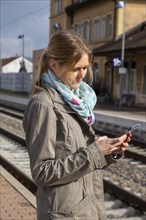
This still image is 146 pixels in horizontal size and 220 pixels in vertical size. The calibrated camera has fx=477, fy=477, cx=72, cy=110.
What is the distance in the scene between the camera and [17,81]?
5647 cm

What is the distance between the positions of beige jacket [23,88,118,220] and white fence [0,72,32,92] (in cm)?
4925

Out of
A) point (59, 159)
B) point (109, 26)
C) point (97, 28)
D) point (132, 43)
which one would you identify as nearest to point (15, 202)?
point (59, 159)

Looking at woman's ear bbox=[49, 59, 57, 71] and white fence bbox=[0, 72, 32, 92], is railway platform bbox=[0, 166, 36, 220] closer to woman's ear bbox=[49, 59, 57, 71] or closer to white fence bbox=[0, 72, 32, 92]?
woman's ear bbox=[49, 59, 57, 71]

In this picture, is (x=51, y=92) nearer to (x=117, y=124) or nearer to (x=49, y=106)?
(x=49, y=106)

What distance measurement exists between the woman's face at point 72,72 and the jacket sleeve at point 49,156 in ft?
0.60

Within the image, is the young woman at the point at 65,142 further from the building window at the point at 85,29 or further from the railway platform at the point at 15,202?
the building window at the point at 85,29

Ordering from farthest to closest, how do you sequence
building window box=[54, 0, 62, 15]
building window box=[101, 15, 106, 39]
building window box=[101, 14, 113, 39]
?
building window box=[54, 0, 62, 15]
building window box=[101, 15, 106, 39]
building window box=[101, 14, 113, 39]

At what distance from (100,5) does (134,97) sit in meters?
10.6

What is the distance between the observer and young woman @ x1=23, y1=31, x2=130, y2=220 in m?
2.20

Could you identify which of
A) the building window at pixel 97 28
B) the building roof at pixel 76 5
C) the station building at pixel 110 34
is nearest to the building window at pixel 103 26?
the station building at pixel 110 34

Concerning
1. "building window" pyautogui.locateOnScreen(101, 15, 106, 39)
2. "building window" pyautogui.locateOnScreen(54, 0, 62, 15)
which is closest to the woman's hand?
"building window" pyautogui.locateOnScreen(101, 15, 106, 39)

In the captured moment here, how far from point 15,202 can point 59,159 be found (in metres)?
4.16

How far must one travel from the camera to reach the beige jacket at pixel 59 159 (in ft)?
7.20

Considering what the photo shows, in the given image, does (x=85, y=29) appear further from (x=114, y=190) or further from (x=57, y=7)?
(x=114, y=190)
